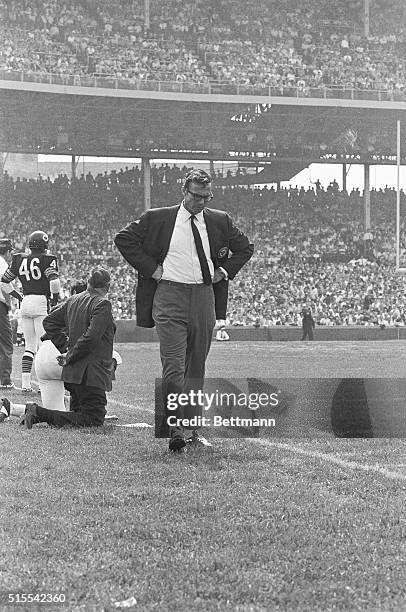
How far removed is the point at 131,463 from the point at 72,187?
2030 centimetres

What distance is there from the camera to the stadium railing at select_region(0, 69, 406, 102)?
1716 cm

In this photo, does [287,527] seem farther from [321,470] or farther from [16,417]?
[16,417]

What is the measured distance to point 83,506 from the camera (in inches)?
133

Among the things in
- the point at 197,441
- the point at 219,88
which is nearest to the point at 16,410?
the point at 197,441

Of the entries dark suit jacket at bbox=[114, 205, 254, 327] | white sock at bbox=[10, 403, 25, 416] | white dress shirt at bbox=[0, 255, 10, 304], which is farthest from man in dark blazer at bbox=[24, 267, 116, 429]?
white dress shirt at bbox=[0, 255, 10, 304]

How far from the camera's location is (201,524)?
3148 millimetres

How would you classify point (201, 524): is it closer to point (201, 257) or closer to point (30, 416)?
point (201, 257)

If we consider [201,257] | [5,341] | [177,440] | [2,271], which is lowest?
[177,440]

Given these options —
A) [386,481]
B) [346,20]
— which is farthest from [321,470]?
[346,20]

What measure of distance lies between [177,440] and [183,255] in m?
0.89

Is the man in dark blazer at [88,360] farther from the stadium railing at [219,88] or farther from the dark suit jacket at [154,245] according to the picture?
the stadium railing at [219,88]

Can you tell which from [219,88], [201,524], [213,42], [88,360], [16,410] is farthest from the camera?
[219,88]

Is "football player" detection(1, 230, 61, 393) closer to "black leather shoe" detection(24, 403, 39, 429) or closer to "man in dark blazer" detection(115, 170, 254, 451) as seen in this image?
"black leather shoe" detection(24, 403, 39, 429)

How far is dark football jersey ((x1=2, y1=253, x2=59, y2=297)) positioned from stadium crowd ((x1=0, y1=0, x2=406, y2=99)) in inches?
254
